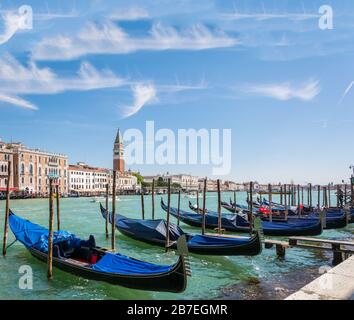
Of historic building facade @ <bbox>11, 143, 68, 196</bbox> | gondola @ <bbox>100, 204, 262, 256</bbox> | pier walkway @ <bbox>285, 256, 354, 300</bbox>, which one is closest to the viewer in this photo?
pier walkway @ <bbox>285, 256, 354, 300</bbox>

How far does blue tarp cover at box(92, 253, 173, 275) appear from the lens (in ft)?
17.9

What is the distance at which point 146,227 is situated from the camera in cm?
1016

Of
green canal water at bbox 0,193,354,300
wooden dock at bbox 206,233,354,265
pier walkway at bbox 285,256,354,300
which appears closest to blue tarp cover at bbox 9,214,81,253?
green canal water at bbox 0,193,354,300

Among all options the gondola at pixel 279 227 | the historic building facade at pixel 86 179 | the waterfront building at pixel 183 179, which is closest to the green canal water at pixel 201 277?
the gondola at pixel 279 227

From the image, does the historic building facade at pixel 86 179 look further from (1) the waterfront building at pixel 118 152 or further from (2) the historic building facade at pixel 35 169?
(1) the waterfront building at pixel 118 152

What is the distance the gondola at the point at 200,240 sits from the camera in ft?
25.0

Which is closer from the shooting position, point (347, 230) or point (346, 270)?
point (346, 270)

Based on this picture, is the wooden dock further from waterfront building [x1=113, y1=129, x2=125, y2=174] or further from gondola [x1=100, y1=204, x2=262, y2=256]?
waterfront building [x1=113, y1=129, x2=125, y2=174]

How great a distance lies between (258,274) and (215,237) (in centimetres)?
148

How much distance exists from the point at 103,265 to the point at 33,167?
40.6 meters

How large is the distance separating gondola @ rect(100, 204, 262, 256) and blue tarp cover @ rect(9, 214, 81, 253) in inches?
104

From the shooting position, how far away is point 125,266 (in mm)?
5770
